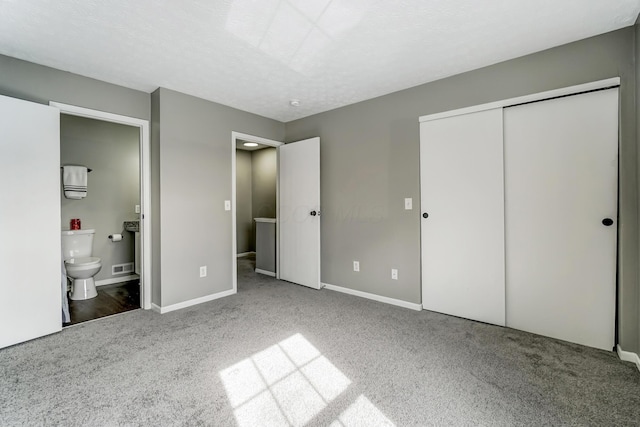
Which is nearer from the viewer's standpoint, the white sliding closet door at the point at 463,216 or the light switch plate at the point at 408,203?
the white sliding closet door at the point at 463,216

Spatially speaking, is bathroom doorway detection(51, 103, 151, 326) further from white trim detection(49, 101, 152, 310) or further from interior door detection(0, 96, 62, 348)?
interior door detection(0, 96, 62, 348)

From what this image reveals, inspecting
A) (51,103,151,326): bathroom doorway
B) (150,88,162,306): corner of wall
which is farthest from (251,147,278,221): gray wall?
(150,88,162,306): corner of wall

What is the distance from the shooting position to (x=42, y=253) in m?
2.36

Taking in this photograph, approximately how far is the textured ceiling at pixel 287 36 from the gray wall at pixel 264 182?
123 inches

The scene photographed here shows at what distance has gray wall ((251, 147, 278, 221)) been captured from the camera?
5.98 meters

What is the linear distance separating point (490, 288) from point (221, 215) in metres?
2.96

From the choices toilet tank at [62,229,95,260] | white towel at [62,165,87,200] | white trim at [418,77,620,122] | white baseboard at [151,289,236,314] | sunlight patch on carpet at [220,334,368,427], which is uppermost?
white trim at [418,77,620,122]

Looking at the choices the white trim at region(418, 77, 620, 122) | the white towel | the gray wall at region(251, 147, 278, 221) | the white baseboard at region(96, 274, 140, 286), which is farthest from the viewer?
the gray wall at region(251, 147, 278, 221)

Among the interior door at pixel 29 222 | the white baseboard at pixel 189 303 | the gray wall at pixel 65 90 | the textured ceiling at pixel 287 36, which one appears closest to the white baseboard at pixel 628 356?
the textured ceiling at pixel 287 36

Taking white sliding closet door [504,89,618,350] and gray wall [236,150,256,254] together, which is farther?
gray wall [236,150,256,254]

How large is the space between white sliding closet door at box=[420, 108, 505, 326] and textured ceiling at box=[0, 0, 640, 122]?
59 centimetres

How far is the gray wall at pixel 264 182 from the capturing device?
19.6 ft

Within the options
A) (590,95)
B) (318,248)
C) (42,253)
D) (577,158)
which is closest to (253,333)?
(318,248)

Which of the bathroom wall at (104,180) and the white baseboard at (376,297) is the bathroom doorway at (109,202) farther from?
the white baseboard at (376,297)
